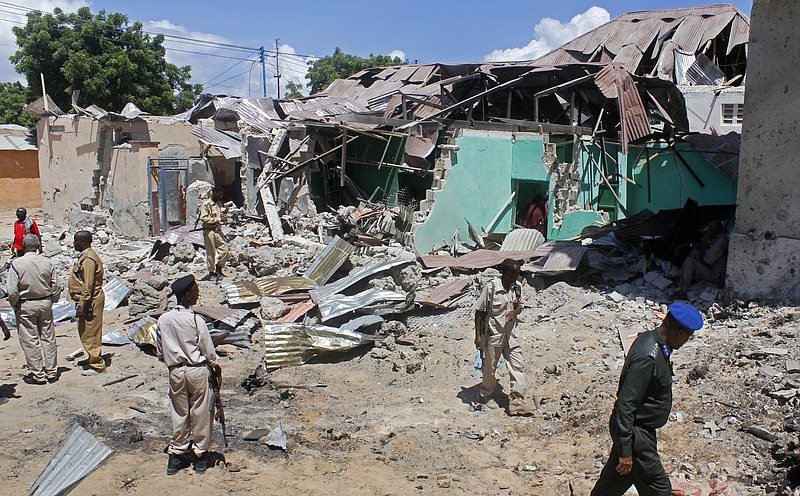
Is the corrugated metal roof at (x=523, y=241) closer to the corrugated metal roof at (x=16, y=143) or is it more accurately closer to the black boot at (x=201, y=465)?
the black boot at (x=201, y=465)

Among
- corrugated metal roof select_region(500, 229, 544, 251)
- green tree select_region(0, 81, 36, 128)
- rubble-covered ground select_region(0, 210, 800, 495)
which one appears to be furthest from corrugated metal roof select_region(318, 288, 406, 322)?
green tree select_region(0, 81, 36, 128)

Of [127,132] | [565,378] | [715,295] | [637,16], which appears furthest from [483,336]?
[637,16]

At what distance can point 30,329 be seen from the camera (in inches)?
273

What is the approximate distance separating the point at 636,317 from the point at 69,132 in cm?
1589

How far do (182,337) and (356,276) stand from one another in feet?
16.2

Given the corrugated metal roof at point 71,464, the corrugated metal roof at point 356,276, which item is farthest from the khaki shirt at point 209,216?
the corrugated metal roof at point 71,464

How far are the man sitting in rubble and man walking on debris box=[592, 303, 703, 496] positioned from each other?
17.7 ft

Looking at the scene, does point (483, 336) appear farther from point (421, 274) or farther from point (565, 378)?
point (421, 274)

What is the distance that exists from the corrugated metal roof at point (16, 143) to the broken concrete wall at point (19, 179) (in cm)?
17

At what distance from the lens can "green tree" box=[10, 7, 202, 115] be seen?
2636cm

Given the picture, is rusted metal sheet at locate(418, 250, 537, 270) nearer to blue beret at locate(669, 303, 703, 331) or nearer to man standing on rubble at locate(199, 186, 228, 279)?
man standing on rubble at locate(199, 186, 228, 279)

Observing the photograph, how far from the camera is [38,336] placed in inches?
275

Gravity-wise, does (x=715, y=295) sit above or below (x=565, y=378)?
above

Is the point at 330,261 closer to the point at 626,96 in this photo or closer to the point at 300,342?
the point at 300,342
